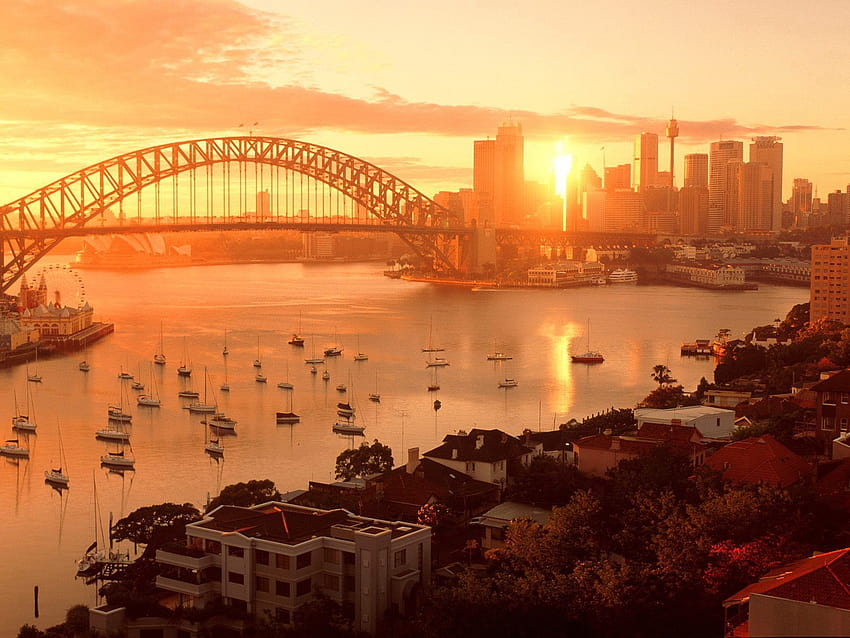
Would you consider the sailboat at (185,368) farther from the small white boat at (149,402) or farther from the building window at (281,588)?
the building window at (281,588)

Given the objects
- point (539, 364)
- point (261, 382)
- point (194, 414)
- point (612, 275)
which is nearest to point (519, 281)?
point (612, 275)

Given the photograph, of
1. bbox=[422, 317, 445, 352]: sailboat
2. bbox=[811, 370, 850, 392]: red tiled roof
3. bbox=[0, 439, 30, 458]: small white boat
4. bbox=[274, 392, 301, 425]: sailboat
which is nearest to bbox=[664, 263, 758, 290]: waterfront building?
bbox=[422, 317, 445, 352]: sailboat

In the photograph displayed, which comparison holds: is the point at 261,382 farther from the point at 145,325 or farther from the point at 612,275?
the point at 612,275

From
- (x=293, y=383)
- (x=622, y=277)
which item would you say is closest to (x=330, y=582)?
(x=293, y=383)

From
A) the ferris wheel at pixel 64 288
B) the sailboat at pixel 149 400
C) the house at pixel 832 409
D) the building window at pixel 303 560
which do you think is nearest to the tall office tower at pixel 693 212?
the ferris wheel at pixel 64 288

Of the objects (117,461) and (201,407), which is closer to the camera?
(117,461)

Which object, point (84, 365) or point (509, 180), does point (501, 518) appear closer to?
point (84, 365)
